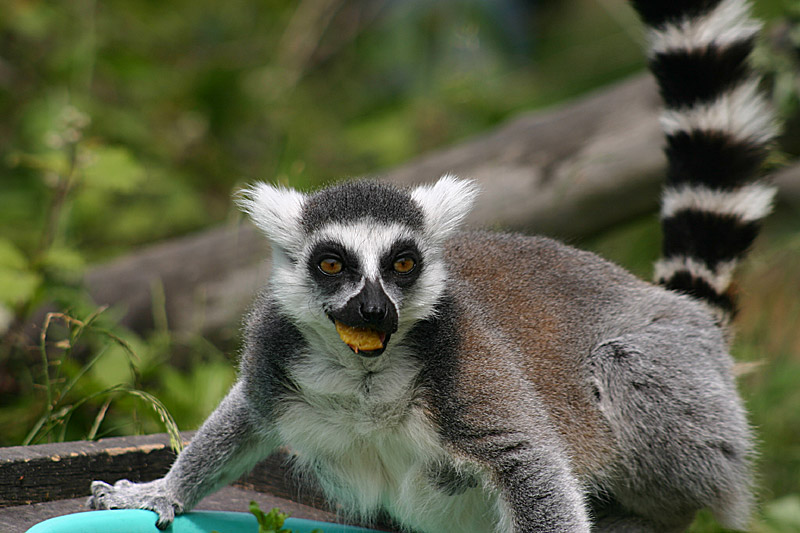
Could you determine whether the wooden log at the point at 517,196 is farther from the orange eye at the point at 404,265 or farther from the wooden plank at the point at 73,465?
the orange eye at the point at 404,265

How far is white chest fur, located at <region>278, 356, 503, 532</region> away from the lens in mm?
2561

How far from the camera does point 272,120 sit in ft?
26.8

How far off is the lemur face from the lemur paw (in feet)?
2.91

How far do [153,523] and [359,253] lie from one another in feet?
4.16

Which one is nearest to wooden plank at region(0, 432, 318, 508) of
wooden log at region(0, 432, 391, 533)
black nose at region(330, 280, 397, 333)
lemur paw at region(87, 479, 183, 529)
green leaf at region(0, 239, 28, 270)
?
wooden log at region(0, 432, 391, 533)

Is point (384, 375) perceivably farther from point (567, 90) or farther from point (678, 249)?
point (567, 90)

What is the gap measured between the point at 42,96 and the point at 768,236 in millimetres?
6082

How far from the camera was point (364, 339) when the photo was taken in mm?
2389

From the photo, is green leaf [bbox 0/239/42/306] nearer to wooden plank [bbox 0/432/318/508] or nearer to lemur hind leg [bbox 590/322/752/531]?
wooden plank [bbox 0/432/318/508]

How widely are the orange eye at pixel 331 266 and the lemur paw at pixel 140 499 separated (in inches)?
42.8

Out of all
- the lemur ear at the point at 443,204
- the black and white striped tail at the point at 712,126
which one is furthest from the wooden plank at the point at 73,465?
the black and white striped tail at the point at 712,126

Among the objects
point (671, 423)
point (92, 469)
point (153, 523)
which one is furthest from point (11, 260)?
point (671, 423)

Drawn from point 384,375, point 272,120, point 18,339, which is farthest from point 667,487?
point 272,120

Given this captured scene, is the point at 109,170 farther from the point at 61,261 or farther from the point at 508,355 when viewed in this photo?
the point at 508,355
